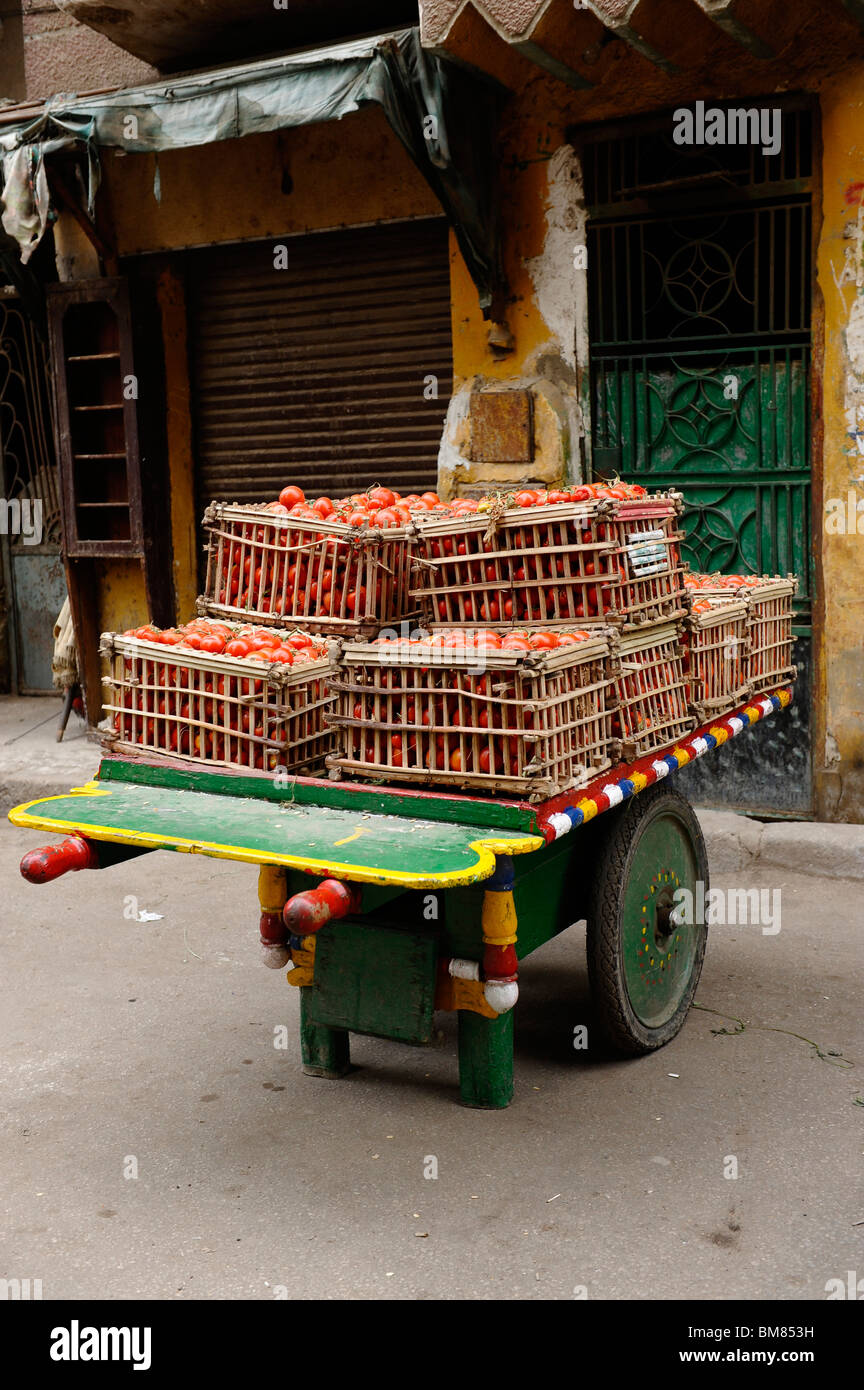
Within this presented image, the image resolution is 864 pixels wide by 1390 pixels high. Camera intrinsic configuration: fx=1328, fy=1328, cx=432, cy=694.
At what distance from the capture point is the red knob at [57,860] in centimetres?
346

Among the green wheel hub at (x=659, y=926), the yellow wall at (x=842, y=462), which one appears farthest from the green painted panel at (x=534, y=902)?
→ the yellow wall at (x=842, y=462)

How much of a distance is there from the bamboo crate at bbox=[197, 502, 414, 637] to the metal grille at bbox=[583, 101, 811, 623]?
113 inches

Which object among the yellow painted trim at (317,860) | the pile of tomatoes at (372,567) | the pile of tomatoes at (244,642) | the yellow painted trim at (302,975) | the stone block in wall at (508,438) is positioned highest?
the stone block in wall at (508,438)

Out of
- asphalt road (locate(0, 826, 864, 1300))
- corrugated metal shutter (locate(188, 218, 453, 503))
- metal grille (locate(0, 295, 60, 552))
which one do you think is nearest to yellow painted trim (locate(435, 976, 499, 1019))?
asphalt road (locate(0, 826, 864, 1300))

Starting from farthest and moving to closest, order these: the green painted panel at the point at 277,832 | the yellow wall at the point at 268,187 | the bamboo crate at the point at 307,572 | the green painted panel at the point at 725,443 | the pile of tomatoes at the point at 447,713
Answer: the yellow wall at the point at 268,187 < the green painted panel at the point at 725,443 < the bamboo crate at the point at 307,572 < the pile of tomatoes at the point at 447,713 < the green painted panel at the point at 277,832

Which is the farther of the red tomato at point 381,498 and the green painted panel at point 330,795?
the red tomato at point 381,498

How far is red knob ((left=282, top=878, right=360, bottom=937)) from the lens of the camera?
3066 mm

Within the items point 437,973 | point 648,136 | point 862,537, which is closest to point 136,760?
point 437,973

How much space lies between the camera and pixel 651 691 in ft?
13.7

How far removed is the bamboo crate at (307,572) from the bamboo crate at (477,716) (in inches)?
29.9

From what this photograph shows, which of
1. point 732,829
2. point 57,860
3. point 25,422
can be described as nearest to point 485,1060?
point 57,860

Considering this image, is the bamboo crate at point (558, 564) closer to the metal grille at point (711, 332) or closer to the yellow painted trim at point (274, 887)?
the yellow painted trim at point (274, 887)

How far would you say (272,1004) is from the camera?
16.5 ft

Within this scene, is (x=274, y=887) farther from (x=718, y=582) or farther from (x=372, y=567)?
(x=718, y=582)
